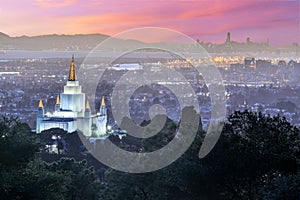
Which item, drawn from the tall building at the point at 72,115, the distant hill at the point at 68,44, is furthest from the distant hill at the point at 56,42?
the tall building at the point at 72,115

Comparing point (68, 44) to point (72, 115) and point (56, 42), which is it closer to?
point (56, 42)

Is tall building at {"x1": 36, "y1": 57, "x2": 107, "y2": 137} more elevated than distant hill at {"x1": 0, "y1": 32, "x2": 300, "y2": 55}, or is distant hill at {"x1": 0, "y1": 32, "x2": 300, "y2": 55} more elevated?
distant hill at {"x1": 0, "y1": 32, "x2": 300, "y2": 55}

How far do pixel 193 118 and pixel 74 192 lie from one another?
3565 millimetres

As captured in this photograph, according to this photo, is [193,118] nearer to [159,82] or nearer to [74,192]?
[74,192]

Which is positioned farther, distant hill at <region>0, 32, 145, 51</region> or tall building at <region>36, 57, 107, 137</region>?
distant hill at <region>0, 32, 145, 51</region>

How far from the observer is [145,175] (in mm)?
8711

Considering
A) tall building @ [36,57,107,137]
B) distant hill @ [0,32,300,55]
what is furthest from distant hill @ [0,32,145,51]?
tall building @ [36,57,107,137]

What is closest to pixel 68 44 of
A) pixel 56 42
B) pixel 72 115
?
pixel 56 42

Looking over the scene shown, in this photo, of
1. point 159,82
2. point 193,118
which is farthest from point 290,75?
point 193,118

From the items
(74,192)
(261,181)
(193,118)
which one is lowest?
(74,192)

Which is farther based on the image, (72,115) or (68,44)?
(68,44)

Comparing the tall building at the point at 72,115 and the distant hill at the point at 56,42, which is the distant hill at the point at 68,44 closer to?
the distant hill at the point at 56,42

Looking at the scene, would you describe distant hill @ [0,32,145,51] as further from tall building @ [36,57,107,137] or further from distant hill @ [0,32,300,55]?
tall building @ [36,57,107,137]

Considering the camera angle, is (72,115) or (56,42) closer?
(72,115)
